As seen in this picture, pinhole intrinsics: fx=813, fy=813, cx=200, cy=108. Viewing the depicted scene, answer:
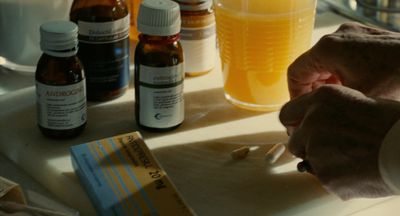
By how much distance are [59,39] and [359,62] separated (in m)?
0.32

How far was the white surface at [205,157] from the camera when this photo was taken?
84 centimetres

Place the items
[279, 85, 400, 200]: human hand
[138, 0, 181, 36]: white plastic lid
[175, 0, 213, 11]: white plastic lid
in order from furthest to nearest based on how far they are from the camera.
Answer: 1. [175, 0, 213, 11]: white plastic lid
2. [138, 0, 181, 36]: white plastic lid
3. [279, 85, 400, 200]: human hand

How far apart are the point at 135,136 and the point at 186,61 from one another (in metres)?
0.20

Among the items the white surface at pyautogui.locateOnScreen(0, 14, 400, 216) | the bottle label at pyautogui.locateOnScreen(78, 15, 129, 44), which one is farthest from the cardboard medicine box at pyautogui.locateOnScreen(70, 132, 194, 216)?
the bottle label at pyautogui.locateOnScreen(78, 15, 129, 44)

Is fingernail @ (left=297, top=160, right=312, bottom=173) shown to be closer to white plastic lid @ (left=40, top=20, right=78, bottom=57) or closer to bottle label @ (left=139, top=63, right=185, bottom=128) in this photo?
bottle label @ (left=139, top=63, right=185, bottom=128)

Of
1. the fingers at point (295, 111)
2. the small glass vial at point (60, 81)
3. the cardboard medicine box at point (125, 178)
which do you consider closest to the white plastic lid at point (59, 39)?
the small glass vial at point (60, 81)

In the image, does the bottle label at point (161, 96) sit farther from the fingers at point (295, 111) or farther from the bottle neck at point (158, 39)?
the fingers at point (295, 111)

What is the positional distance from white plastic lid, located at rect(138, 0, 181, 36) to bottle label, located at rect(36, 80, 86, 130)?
0.32ft

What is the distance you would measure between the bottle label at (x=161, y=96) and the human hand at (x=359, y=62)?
5.4 inches

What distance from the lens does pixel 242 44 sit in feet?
3.22

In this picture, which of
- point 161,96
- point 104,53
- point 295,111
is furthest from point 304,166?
point 104,53

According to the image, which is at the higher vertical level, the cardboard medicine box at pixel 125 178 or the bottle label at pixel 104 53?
the bottle label at pixel 104 53

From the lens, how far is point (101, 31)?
96 cm

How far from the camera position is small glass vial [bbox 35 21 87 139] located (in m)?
0.87
